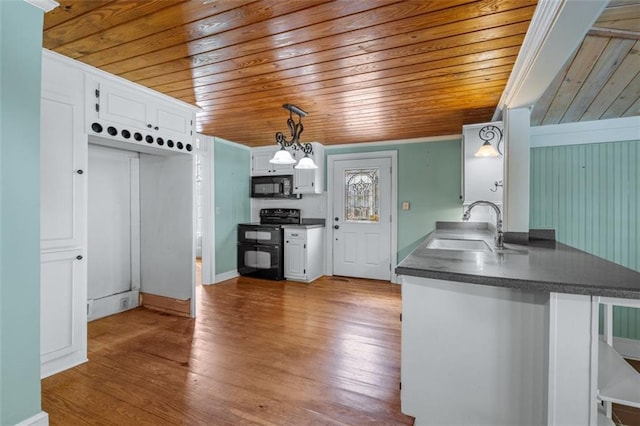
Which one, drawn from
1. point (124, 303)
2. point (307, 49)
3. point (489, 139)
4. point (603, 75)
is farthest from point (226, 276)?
point (603, 75)

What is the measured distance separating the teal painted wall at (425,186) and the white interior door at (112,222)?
11.3ft

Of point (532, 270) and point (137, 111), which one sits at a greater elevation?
point (137, 111)

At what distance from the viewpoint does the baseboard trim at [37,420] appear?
57.2 inches

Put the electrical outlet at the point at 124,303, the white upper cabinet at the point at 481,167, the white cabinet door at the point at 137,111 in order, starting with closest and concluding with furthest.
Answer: the white cabinet door at the point at 137,111, the white upper cabinet at the point at 481,167, the electrical outlet at the point at 124,303

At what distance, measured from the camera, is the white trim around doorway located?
450 centimetres

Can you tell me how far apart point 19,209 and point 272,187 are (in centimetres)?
359

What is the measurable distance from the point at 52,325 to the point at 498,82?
3727 mm

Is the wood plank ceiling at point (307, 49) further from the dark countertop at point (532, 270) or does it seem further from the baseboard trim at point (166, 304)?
the baseboard trim at point (166, 304)

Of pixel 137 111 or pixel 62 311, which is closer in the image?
pixel 62 311

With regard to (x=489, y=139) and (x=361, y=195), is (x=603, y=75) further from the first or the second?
(x=361, y=195)

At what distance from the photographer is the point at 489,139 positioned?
302 cm

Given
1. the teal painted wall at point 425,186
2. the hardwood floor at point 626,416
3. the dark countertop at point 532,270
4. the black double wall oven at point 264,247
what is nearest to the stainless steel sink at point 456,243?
the dark countertop at point 532,270

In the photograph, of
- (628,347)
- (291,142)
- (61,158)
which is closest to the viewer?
(61,158)

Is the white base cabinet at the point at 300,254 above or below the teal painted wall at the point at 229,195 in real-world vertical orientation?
below
